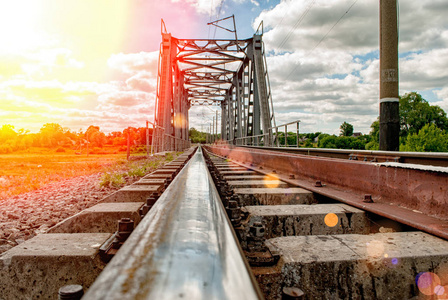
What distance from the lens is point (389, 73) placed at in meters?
5.01

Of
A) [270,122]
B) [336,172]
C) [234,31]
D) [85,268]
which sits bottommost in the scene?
[85,268]

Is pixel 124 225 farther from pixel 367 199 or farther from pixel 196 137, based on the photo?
pixel 196 137

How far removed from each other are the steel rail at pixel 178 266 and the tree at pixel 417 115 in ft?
223

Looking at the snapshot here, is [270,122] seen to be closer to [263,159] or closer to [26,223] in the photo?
[263,159]

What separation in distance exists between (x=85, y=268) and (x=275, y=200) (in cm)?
172

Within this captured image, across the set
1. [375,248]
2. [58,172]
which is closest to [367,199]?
[375,248]

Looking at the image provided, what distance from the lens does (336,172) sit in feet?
9.73

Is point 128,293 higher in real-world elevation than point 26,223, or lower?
higher

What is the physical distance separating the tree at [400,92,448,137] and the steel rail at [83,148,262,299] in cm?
6790

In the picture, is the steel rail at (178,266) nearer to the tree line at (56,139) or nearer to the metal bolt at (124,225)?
the metal bolt at (124,225)

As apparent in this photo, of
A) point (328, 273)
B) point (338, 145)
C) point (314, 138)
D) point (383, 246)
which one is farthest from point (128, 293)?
point (314, 138)

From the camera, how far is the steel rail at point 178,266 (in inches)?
20.8

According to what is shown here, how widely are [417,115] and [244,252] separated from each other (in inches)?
2797

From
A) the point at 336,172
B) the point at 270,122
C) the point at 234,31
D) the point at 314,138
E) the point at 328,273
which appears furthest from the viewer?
the point at 314,138
